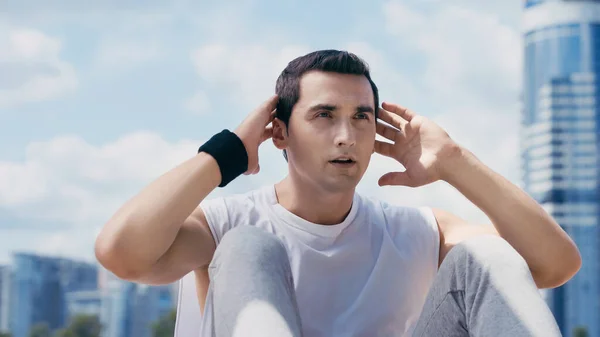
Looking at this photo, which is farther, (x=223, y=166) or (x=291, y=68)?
(x=291, y=68)

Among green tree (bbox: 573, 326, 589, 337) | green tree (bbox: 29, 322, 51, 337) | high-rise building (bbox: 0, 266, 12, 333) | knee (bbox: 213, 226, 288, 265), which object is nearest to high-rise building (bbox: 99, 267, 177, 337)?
green tree (bbox: 29, 322, 51, 337)

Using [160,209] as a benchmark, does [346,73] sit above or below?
above

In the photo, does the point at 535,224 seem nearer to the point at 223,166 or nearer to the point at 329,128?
the point at 329,128

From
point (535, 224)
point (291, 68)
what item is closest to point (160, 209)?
point (291, 68)

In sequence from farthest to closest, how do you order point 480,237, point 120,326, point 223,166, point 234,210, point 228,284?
point 120,326 → point 234,210 → point 223,166 → point 480,237 → point 228,284

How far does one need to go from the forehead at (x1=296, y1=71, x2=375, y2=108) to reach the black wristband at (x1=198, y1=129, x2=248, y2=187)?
21 cm

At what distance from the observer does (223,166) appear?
6.75 feet

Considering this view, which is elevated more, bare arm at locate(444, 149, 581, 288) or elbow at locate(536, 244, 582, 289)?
bare arm at locate(444, 149, 581, 288)

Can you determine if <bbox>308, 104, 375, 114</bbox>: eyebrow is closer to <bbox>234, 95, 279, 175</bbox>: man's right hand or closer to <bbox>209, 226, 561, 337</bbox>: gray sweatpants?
<bbox>234, 95, 279, 175</bbox>: man's right hand

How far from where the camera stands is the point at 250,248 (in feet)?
5.83

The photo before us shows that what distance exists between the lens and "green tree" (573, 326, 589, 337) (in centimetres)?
5712

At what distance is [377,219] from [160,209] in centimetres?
62

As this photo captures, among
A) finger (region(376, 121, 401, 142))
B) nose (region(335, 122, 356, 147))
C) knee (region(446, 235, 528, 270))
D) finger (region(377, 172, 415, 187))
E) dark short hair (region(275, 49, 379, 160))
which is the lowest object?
knee (region(446, 235, 528, 270))

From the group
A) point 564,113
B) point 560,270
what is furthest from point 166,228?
point 564,113
